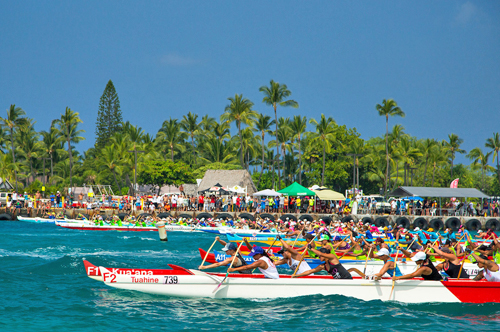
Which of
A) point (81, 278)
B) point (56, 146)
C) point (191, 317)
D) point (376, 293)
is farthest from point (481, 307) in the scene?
point (56, 146)

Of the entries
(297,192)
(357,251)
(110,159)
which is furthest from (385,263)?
(110,159)

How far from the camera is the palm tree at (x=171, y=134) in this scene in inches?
2773

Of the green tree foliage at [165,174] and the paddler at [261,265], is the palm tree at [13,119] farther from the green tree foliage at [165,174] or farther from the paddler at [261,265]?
the paddler at [261,265]

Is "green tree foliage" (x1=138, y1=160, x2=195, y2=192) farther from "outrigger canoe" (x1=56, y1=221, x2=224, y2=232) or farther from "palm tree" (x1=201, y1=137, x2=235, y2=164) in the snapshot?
"outrigger canoe" (x1=56, y1=221, x2=224, y2=232)

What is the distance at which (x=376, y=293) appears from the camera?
40.5 feet

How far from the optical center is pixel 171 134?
70.4m

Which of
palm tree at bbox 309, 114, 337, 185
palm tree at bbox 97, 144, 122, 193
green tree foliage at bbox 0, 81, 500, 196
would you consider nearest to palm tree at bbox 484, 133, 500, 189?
green tree foliage at bbox 0, 81, 500, 196

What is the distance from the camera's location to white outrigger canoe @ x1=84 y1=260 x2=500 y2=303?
1216 centimetres

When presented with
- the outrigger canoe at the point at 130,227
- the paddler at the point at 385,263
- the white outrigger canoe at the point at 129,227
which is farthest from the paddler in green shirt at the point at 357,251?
the outrigger canoe at the point at 130,227

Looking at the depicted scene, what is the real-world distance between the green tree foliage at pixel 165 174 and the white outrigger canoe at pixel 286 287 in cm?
4570

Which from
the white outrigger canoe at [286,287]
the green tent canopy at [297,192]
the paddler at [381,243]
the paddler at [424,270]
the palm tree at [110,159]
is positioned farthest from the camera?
the palm tree at [110,159]

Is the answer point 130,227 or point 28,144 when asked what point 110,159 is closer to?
point 28,144

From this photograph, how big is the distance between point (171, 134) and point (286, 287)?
59859mm

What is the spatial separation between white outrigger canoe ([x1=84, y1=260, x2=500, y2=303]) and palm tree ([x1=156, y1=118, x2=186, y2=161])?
57.2 meters
